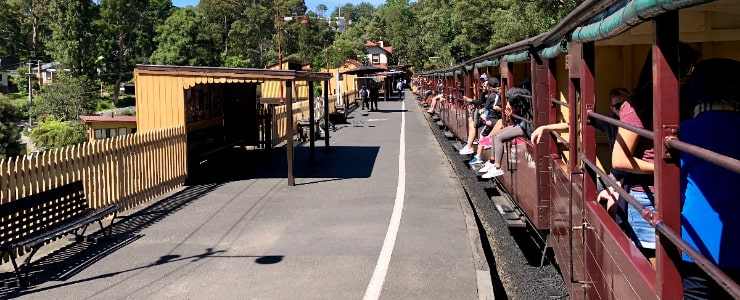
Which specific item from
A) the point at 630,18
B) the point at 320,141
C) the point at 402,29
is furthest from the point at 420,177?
the point at 402,29

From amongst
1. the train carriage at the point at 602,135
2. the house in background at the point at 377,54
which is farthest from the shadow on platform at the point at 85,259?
the house in background at the point at 377,54

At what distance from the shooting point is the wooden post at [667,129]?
8.51 feet

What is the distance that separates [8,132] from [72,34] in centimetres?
2630

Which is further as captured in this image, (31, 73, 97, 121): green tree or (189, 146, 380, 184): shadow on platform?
(31, 73, 97, 121): green tree

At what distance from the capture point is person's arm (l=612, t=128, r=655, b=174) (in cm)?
360

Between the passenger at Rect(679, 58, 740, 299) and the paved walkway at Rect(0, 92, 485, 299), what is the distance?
3439mm

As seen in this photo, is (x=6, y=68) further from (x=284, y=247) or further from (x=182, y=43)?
(x=284, y=247)

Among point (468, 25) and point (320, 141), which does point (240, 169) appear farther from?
point (468, 25)

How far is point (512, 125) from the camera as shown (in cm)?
900

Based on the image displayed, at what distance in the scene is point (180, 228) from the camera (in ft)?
29.6

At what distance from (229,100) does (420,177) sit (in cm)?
727

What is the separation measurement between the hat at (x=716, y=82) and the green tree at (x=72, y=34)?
7143 centimetres

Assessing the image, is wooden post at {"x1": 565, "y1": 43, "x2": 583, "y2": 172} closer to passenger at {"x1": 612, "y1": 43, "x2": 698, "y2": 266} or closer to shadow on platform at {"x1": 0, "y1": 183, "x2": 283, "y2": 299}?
passenger at {"x1": 612, "y1": 43, "x2": 698, "y2": 266}

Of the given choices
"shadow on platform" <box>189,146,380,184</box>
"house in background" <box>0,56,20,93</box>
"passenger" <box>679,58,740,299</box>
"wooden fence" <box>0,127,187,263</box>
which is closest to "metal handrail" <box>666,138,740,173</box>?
"passenger" <box>679,58,740,299</box>
